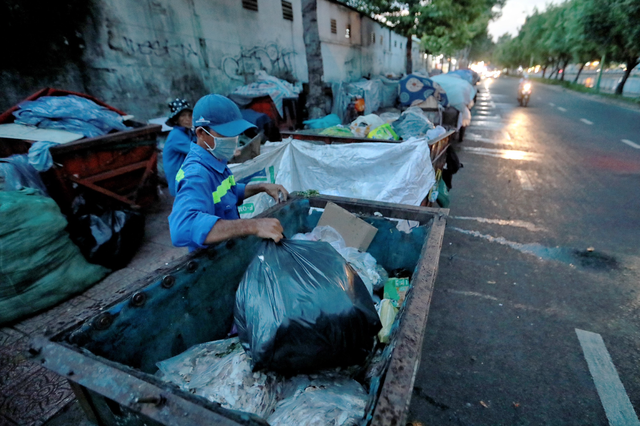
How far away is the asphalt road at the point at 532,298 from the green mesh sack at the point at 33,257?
10.4ft

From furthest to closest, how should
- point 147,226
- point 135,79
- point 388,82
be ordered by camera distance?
point 388,82 < point 135,79 < point 147,226

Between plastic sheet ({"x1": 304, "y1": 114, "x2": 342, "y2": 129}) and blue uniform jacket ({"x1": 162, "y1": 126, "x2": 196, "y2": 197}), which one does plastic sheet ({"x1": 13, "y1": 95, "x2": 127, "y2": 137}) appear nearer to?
blue uniform jacket ({"x1": 162, "y1": 126, "x2": 196, "y2": 197})

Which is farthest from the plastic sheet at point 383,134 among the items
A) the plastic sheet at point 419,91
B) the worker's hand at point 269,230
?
the plastic sheet at point 419,91

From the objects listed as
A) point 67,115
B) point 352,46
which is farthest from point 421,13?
point 67,115

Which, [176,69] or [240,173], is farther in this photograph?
[176,69]

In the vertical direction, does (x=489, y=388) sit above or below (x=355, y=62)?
below

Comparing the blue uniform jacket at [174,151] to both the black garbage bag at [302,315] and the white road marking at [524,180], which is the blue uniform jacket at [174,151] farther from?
the white road marking at [524,180]

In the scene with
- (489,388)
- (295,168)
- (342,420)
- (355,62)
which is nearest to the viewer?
(342,420)

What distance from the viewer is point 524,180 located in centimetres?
650

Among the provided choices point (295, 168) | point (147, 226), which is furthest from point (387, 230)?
point (147, 226)

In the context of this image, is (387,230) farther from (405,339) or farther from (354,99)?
(354,99)

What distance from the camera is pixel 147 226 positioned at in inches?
181

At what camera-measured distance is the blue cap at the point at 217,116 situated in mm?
1846

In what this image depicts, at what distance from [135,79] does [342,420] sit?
659cm
